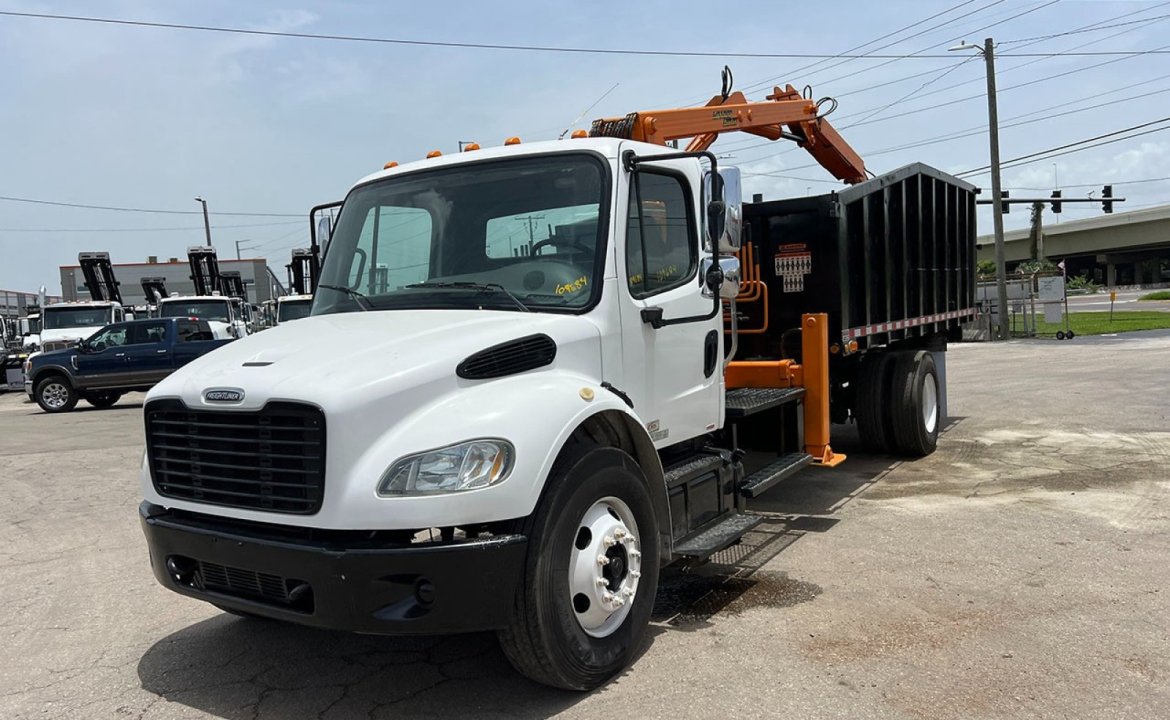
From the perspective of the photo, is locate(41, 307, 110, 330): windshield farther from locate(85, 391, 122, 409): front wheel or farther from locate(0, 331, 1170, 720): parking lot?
locate(0, 331, 1170, 720): parking lot

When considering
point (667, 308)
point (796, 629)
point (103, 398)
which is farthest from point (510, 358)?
point (103, 398)

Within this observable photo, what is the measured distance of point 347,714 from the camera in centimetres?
382

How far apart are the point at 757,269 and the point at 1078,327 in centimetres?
2802

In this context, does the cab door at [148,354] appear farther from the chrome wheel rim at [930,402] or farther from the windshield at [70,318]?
the chrome wheel rim at [930,402]

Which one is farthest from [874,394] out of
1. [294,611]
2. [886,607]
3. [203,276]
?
[203,276]

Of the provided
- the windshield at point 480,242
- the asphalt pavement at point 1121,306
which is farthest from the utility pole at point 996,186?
the windshield at point 480,242

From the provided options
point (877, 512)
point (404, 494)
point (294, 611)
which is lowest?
point (877, 512)

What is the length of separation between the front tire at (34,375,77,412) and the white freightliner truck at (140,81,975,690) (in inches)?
662

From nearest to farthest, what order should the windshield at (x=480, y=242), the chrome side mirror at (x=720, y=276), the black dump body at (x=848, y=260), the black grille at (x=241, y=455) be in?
the black grille at (x=241, y=455)
the windshield at (x=480, y=242)
the chrome side mirror at (x=720, y=276)
the black dump body at (x=848, y=260)

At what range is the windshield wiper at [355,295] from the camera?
185 inches

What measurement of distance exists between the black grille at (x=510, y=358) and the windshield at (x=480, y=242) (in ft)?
1.10

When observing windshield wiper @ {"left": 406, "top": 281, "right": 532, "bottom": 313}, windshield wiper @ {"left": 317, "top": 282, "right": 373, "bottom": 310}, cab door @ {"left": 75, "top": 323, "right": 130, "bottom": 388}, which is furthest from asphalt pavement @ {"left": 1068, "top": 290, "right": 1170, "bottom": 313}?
windshield wiper @ {"left": 317, "top": 282, "right": 373, "bottom": 310}

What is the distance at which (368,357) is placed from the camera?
370 cm

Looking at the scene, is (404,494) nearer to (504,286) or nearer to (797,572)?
(504,286)
